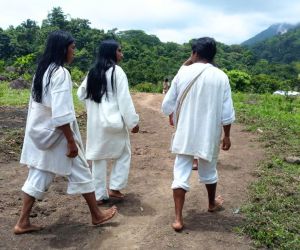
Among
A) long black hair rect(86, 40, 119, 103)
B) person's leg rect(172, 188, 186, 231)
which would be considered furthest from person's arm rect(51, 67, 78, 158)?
person's leg rect(172, 188, 186, 231)

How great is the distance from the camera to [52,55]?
395 cm

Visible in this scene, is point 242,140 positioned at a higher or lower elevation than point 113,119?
lower

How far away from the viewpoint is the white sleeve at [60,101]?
376 cm

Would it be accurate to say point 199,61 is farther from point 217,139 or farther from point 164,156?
point 164,156

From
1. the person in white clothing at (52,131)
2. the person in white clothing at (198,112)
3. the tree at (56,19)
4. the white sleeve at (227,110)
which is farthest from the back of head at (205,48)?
the tree at (56,19)

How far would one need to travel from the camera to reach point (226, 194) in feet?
17.3

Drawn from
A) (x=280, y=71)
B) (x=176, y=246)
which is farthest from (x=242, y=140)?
(x=280, y=71)

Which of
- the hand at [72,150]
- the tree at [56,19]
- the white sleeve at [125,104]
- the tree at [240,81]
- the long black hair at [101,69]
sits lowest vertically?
the tree at [240,81]

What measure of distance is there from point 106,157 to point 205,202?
3.91 ft

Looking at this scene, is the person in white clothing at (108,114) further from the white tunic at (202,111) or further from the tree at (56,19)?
the tree at (56,19)

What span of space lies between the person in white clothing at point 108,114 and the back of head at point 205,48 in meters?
0.87

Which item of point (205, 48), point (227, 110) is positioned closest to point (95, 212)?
point (227, 110)

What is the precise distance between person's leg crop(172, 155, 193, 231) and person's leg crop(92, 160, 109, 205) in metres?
0.94

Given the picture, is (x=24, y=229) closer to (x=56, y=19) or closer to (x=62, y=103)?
(x=62, y=103)
